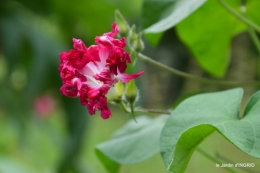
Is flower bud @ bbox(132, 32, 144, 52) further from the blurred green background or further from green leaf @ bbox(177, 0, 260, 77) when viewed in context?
the blurred green background

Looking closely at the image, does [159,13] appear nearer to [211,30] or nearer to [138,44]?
[138,44]

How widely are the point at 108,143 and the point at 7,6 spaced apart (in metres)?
1.22

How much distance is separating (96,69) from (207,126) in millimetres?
106

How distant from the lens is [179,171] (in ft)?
0.99

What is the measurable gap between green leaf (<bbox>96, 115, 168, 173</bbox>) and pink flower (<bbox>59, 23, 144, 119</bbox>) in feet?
0.36

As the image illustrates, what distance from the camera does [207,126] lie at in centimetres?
31

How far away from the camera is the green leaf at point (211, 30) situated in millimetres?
553

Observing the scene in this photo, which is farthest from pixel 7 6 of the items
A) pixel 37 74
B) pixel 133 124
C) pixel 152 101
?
pixel 152 101

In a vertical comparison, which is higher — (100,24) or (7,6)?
(7,6)

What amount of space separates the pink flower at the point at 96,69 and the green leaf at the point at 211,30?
0.21 m

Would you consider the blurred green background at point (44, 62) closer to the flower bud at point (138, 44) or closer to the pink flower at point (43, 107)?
the pink flower at point (43, 107)

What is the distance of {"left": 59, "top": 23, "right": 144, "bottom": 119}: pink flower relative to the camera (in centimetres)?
35

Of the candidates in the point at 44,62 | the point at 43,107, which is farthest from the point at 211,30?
the point at 43,107

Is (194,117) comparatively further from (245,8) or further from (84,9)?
(84,9)
